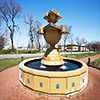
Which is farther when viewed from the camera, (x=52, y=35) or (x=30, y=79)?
(x=52, y=35)

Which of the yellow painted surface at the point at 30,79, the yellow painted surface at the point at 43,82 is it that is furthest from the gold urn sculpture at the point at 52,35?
the yellow painted surface at the point at 43,82

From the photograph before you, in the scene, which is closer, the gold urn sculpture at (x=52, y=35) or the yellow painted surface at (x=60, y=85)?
the yellow painted surface at (x=60, y=85)

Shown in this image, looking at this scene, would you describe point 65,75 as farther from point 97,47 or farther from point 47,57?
point 97,47

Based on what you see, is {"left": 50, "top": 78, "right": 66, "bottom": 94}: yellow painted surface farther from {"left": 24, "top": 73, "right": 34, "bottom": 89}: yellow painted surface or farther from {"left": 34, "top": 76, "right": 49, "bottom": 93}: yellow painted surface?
{"left": 24, "top": 73, "right": 34, "bottom": 89}: yellow painted surface

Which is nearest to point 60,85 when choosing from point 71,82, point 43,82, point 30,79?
point 71,82

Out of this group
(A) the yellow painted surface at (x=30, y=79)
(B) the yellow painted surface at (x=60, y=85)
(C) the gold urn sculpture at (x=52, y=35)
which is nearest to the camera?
(B) the yellow painted surface at (x=60, y=85)

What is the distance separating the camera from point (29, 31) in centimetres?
3081

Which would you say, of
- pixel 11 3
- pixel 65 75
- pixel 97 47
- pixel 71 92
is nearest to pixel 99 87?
pixel 71 92

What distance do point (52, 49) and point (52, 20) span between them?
118 inches

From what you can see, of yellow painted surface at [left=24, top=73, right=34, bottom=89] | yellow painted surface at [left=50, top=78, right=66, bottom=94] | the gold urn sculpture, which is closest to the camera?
yellow painted surface at [left=50, top=78, right=66, bottom=94]

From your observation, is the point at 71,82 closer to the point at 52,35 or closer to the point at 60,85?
the point at 60,85

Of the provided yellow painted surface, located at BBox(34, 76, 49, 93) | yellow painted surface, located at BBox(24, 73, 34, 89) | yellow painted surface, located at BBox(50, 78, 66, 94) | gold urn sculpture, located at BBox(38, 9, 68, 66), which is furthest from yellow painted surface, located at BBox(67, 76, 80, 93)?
gold urn sculpture, located at BBox(38, 9, 68, 66)

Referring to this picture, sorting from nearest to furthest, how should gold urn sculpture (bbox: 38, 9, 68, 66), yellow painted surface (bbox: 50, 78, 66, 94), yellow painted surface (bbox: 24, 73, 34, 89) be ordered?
yellow painted surface (bbox: 50, 78, 66, 94) → yellow painted surface (bbox: 24, 73, 34, 89) → gold urn sculpture (bbox: 38, 9, 68, 66)

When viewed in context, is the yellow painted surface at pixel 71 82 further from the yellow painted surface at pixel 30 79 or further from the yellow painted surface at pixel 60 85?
the yellow painted surface at pixel 30 79
